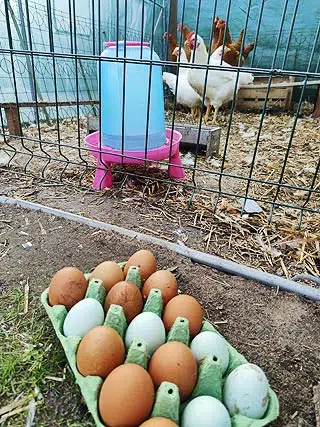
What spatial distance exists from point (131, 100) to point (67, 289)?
44.7 inches

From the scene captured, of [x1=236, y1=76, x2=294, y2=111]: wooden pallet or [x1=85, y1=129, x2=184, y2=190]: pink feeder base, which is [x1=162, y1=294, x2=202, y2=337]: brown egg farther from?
[x1=236, y1=76, x2=294, y2=111]: wooden pallet

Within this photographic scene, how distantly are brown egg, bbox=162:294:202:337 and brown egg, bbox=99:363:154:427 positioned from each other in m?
0.19

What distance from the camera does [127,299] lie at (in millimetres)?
777

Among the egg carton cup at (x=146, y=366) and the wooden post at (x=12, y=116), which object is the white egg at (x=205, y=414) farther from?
the wooden post at (x=12, y=116)

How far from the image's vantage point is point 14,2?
9.81 ft

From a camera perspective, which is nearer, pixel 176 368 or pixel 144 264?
pixel 176 368

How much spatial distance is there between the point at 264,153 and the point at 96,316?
7.70 feet

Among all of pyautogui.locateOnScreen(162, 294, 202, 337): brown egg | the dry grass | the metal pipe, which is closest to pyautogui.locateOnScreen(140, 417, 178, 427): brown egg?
pyautogui.locateOnScreen(162, 294, 202, 337): brown egg

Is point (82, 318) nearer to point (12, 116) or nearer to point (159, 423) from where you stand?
point (159, 423)

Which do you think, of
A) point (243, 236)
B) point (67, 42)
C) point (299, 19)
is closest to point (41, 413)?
point (243, 236)

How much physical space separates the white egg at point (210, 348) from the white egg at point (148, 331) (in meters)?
0.07

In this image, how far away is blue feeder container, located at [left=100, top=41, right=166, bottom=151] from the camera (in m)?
1.63

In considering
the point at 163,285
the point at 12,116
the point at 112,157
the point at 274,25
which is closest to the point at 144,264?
the point at 163,285

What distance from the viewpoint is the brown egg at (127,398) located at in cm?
55
